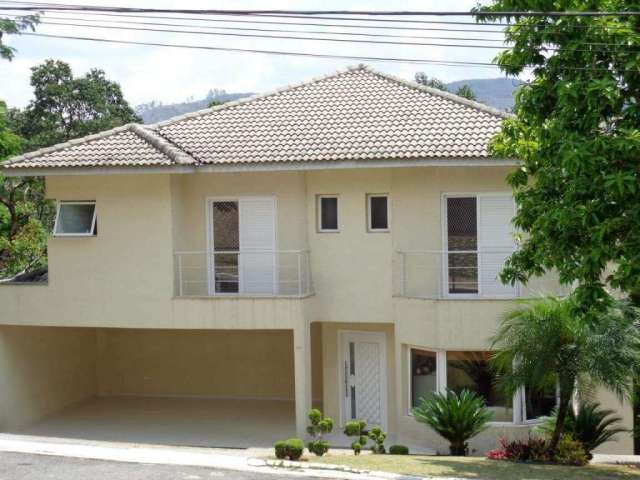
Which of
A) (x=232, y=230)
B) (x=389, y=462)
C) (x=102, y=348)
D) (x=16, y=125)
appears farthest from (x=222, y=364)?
(x=16, y=125)

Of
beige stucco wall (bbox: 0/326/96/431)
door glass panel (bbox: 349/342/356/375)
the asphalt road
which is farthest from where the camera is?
door glass panel (bbox: 349/342/356/375)

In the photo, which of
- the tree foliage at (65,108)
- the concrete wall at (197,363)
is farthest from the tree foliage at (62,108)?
the concrete wall at (197,363)

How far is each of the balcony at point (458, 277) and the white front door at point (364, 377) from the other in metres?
1.87

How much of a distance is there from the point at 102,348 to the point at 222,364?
332cm

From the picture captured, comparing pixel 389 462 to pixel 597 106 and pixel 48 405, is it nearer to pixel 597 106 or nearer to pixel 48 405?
pixel 597 106

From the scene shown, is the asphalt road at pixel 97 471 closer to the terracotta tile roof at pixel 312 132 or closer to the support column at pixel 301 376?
the support column at pixel 301 376

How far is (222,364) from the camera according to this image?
89.3 ft

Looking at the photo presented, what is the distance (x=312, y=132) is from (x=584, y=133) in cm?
1023

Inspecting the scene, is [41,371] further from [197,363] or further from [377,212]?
[377,212]

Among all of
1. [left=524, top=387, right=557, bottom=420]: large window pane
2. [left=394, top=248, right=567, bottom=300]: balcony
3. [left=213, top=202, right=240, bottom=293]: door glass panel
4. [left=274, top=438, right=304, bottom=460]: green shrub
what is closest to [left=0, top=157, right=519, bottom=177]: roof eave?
[left=213, top=202, right=240, bottom=293]: door glass panel

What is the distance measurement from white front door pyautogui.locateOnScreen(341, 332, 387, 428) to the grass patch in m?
5.16

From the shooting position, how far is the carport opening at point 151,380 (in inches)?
952

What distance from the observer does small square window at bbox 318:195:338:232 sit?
2298cm

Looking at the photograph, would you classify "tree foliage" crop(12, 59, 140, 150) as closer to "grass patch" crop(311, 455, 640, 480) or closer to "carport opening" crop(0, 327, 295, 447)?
"carport opening" crop(0, 327, 295, 447)
